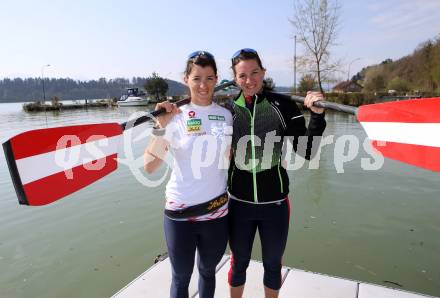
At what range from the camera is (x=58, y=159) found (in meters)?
2.23

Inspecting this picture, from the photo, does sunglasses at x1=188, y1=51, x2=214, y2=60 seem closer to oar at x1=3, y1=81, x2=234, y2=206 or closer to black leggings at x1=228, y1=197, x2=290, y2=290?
oar at x1=3, y1=81, x2=234, y2=206

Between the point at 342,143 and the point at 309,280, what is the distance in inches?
382

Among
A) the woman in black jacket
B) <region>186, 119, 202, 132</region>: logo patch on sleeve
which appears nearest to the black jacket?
the woman in black jacket

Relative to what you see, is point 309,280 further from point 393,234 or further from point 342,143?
point 342,143

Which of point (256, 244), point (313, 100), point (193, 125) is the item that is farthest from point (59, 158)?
point (256, 244)

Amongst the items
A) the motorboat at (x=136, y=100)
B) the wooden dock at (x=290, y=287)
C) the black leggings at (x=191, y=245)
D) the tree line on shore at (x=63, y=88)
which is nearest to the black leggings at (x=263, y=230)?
the black leggings at (x=191, y=245)

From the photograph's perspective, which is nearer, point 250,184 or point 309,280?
point 250,184

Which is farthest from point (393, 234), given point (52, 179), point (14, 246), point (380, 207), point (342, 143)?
point (342, 143)

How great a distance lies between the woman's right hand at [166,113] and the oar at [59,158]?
0.04m

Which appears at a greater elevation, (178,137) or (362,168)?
(178,137)

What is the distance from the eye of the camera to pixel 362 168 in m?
8.70

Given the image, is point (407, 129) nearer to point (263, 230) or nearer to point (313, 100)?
point (313, 100)

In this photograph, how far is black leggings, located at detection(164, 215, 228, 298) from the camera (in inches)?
83.0

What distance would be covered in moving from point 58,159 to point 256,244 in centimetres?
336
